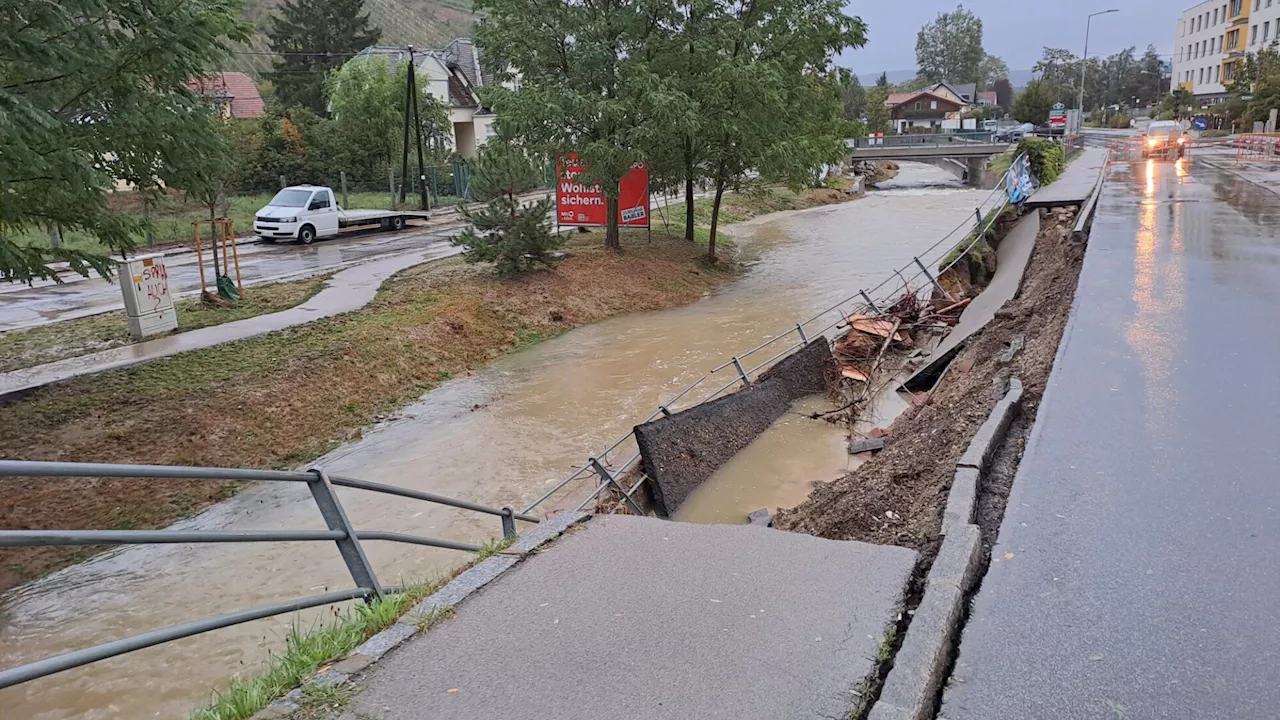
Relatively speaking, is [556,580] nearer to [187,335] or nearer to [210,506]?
[210,506]

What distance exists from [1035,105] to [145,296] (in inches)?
3624

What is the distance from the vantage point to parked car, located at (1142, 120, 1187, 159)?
4033 cm

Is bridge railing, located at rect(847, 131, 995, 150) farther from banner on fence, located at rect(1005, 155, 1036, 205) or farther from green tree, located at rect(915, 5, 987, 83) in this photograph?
green tree, located at rect(915, 5, 987, 83)

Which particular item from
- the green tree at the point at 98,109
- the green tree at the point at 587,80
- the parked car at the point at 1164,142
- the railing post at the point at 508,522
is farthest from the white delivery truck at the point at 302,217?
the parked car at the point at 1164,142

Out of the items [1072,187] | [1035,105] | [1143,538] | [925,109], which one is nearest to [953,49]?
[925,109]

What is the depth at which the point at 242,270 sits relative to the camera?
2105 cm

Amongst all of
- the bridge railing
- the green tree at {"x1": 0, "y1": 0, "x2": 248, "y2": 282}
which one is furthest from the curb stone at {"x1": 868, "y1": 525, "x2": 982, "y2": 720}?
the bridge railing

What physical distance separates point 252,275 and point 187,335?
7.05 meters

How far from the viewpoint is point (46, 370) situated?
11.6 meters

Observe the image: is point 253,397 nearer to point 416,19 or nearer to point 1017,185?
point 1017,185

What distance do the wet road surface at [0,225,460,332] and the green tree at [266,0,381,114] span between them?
29458 mm

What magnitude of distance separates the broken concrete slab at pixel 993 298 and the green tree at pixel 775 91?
230 inches

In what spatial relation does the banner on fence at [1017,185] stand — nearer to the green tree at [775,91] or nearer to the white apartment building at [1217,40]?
the green tree at [775,91]

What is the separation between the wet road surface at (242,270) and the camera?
1639 cm
